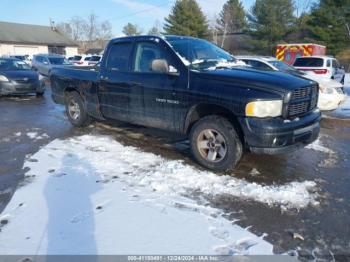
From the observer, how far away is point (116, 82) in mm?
6059

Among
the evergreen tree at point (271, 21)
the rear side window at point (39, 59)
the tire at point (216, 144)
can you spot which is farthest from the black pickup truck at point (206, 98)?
the evergreen tree at point (271, 21)

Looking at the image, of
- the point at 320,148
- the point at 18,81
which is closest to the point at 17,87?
the point at 18,81

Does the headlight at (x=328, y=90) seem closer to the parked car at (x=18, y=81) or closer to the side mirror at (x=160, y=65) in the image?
the side mirror at (x=160, y=65)

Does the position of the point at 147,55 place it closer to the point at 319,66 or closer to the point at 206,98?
the point at 206,98

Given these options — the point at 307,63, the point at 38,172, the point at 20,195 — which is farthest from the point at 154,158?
the point at 307,63

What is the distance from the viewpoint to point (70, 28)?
303 feet

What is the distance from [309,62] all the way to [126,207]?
14.5 meters

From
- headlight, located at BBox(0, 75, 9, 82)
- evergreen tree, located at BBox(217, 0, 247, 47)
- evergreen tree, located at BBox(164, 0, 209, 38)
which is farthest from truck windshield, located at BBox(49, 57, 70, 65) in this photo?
evergreen tree, located at BBox(217, 0, 247, 47)

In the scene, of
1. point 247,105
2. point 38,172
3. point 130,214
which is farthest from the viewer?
point 38,172

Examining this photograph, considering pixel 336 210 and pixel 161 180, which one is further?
pixel 161 180

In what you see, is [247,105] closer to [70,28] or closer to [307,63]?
[307,63]

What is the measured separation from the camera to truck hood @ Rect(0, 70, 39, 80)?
40.7ft

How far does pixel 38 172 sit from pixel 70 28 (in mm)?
96605

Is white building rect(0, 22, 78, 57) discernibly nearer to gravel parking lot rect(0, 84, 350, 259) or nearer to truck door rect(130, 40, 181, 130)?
gravel parking lot rect(0, 84, 350, 259)
